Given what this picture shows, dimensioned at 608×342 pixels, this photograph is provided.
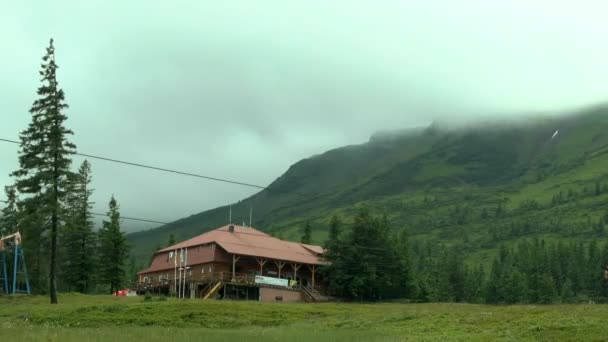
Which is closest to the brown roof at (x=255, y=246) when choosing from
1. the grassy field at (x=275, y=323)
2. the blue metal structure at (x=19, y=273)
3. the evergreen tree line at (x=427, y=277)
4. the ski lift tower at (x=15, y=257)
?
the evergreen tree line at (x=427, y=277)

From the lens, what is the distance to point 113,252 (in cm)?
8594

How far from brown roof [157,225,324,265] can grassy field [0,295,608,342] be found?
21.7 metres

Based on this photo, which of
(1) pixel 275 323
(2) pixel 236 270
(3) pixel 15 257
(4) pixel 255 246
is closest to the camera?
(1) pixel 275 323

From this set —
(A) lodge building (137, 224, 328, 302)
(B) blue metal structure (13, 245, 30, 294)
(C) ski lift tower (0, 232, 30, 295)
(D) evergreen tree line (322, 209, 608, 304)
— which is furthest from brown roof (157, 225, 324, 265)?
(C) ski lift tower (0, 232, 30, 295)

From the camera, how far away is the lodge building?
77125mm

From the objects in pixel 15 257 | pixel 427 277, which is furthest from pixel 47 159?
pixel 427 277

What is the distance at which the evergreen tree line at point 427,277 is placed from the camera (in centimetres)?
7988

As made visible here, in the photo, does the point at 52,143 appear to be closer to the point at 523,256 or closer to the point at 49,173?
the point at 49,173

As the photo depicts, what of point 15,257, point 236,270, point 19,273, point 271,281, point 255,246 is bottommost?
point 271,281

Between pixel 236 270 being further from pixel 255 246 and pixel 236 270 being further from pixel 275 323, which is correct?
pixel 275 323

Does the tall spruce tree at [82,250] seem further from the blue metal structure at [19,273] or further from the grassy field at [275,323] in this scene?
the grassy field at [275,323]

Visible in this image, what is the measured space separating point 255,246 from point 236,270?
4.15m

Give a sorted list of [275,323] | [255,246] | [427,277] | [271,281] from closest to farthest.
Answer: [275,323], [271,281], [255,246], [427,277]

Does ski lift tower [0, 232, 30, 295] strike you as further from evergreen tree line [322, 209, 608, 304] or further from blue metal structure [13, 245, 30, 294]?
evergreen tree line [322, 209, 608, 304]
